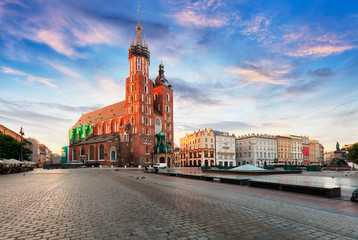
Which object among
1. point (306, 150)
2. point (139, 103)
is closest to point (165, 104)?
point (139, 103)

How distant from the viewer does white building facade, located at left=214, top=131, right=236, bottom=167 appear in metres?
83.4

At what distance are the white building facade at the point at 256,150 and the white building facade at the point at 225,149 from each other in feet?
16.0

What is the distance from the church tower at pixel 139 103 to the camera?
6506cm

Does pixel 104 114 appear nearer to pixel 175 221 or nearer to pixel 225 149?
pixel 225 149

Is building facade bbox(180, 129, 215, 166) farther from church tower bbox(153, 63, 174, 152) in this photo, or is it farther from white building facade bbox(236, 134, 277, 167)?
white building facade bbox(236, 134, 277, 167)

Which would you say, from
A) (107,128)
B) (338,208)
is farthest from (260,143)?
(338,208)

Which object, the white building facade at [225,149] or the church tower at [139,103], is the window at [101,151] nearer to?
the church tower at [139,103]

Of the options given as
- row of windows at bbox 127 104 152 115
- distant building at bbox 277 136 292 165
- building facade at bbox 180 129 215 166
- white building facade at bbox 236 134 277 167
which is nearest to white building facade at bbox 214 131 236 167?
building facade at bbox 180 129 215 166

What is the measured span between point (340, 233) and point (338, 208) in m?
3.14

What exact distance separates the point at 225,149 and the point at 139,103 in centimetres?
4005

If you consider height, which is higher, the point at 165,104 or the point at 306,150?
the point at 165,104

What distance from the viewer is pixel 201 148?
265 feet

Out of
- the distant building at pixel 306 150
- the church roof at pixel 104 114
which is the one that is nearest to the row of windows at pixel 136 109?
the church roof at pixel 104 114

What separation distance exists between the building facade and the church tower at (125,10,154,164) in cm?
2130
